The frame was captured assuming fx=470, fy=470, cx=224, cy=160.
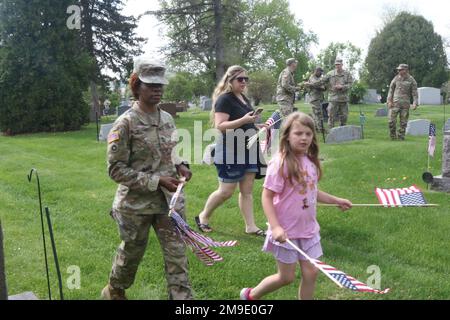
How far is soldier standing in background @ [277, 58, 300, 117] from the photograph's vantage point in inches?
507

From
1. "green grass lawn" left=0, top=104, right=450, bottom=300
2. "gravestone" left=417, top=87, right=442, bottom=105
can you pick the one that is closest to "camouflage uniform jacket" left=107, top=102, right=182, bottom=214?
"green grass lawn" left=0, top=104, right=450, bottom=300

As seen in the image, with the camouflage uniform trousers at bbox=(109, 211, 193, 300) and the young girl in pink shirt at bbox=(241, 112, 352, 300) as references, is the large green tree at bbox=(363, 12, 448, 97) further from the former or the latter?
the camouflage uniform trousers at bbox=(109, 211, 193, 300)

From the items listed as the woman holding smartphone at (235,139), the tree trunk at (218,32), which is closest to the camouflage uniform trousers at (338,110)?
the woman holding smartphone at (235,139)

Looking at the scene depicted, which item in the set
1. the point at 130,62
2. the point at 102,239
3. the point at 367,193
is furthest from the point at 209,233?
the point at 130,62

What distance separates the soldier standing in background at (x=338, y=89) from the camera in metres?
14.2

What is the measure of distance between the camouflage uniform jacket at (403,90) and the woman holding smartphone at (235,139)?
854cm

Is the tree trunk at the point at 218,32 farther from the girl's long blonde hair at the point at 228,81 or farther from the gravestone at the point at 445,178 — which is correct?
the girl's long blonde hair at the point at 228,81

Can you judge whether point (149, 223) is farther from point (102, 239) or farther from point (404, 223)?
point (404, 223)

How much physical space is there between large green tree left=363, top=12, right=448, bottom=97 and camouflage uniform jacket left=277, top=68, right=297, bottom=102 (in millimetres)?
29987

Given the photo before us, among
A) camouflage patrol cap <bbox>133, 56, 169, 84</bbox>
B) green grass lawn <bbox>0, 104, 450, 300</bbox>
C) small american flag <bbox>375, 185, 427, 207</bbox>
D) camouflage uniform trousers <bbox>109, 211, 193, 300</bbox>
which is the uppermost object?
camouflage patrol cap <bbox>133, 56, 169, 84</bbox>

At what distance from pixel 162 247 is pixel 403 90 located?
11050 millimetres

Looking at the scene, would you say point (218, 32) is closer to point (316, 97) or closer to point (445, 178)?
point (316, 97)

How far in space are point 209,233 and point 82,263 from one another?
1620mm

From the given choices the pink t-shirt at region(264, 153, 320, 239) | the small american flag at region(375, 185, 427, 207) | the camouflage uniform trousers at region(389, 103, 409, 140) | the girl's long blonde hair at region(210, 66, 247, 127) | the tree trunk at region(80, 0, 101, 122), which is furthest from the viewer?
the tree trunk at region(80, 0, 101, 122)
